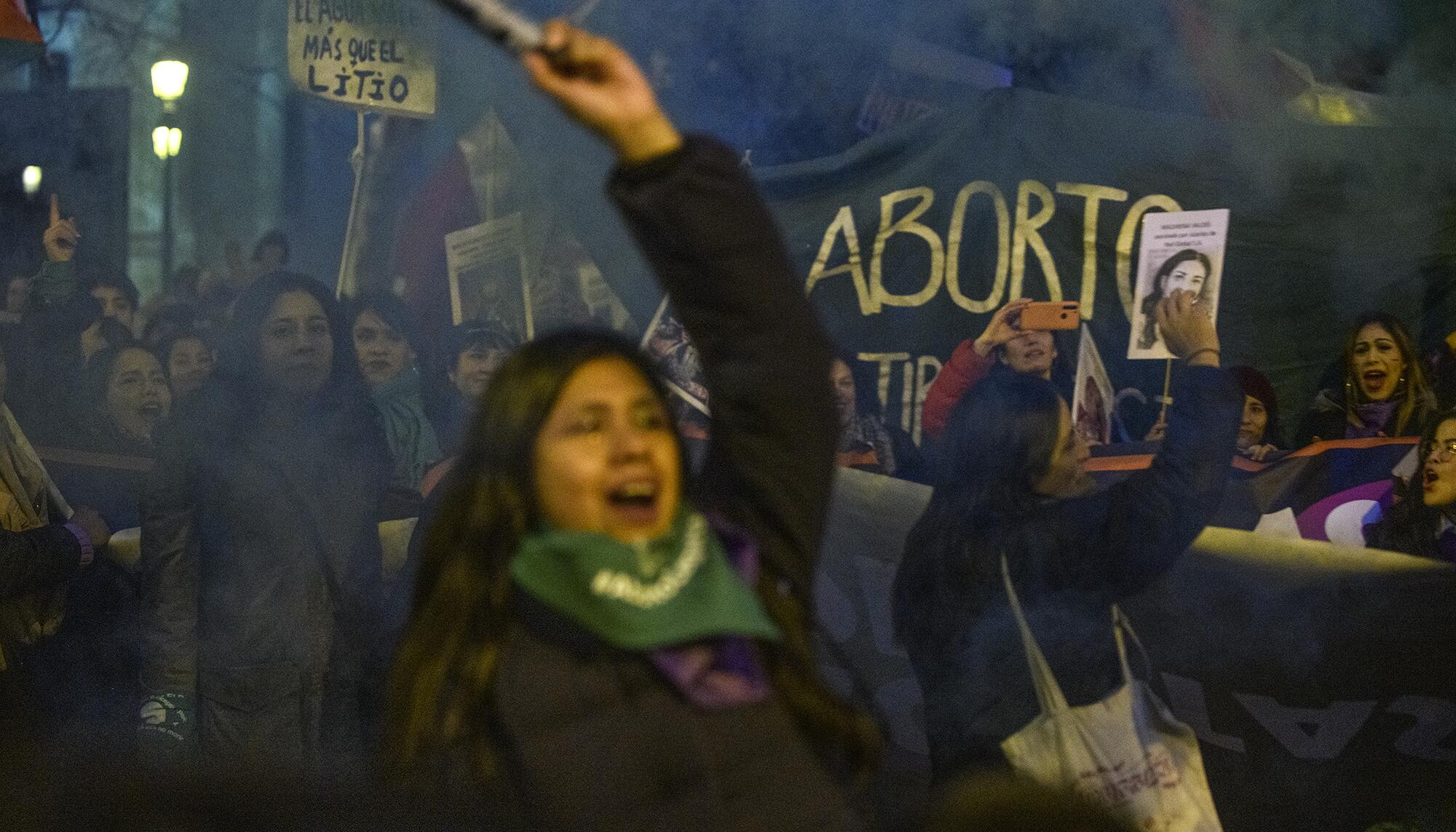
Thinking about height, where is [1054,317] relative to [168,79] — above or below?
below

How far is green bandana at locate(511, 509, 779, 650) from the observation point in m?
1.31

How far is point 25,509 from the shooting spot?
13.3 ft

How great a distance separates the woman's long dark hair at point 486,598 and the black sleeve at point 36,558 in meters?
2.83

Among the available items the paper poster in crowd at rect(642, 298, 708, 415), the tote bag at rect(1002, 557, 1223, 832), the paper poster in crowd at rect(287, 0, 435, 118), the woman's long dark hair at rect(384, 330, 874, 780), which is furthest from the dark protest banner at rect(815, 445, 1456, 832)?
the paper poster in crowd at rect(287, 0, 435, 118)

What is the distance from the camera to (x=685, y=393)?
3812 mm

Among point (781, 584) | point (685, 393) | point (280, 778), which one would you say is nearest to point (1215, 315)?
point (685, 393)

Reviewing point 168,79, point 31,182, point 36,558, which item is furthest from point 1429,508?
point 31,182

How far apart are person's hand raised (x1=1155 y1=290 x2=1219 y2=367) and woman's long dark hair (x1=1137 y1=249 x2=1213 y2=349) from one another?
0.02m

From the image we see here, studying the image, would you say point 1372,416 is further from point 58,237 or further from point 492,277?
point 58,237

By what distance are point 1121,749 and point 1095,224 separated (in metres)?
1.12

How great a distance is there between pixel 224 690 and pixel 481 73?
1.64 m

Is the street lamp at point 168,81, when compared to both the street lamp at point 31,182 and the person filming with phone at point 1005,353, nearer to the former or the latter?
the street lamp at point 31,182

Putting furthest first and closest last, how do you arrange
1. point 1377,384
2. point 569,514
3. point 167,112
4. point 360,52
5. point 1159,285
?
point 167,112, point 360,52, point 1159,285, point 1377,384, point 569,514

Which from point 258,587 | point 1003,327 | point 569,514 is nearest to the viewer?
point 569,514
